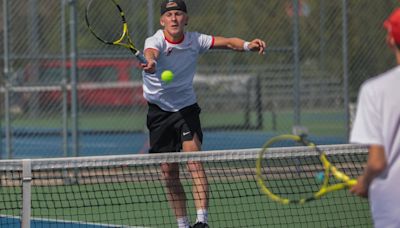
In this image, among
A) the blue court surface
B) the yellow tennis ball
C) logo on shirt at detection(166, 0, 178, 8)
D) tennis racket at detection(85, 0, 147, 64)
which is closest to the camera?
the yellow tennis ball

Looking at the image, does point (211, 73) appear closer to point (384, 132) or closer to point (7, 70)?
point (7, 70)

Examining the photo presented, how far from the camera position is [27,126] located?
17719mm

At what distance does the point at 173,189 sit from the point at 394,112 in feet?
11.3

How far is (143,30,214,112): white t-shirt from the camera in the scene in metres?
7.27

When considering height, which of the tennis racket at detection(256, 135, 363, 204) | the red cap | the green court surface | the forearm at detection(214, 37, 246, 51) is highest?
the forearm at detection(214, 37, 246, 51)

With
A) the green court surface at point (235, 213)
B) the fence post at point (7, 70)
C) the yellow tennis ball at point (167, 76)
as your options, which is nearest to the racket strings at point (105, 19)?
the fence post at point (7, 70)

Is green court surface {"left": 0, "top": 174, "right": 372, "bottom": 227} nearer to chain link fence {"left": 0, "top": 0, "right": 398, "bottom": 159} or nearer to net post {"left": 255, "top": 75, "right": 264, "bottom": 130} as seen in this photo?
chain link fence {"left": 0, "top": 0, "right": 398, "bottom": 159}

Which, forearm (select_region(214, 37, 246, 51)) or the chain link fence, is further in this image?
the chain link fence

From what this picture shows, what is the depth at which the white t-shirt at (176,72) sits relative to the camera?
23.8 ft

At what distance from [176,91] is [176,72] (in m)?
0.15

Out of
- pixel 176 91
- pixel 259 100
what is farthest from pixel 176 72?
pixel 259 100

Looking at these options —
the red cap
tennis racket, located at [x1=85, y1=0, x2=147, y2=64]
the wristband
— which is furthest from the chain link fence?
the red cap

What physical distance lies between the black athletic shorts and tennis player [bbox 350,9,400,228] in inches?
128

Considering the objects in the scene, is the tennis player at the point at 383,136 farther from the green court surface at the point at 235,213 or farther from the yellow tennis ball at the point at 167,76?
the green court surface at the point at 235,213
